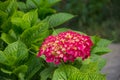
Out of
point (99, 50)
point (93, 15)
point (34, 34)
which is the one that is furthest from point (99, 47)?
point (93, 15)

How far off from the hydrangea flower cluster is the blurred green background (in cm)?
580

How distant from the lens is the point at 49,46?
96.7 inches

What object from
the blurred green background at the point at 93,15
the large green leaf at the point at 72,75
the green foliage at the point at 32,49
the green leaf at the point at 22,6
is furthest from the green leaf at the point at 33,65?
the blurred green background at the point at 93,15

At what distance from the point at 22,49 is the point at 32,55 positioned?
172mm

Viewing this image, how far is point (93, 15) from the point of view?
8883 millimetres

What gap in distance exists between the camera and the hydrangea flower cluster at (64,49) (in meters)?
2.39

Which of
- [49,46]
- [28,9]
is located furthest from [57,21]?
[49,46]

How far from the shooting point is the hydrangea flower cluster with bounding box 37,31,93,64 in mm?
2395

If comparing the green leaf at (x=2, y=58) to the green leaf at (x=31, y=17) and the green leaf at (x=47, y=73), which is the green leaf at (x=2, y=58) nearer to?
the green leaf at (x=47, y=73)

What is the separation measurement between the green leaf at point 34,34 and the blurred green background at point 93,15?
5.41 meters

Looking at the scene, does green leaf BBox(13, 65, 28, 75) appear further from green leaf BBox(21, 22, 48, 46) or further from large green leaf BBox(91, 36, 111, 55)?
large green leaf BBox(91, 36, 111, 55)

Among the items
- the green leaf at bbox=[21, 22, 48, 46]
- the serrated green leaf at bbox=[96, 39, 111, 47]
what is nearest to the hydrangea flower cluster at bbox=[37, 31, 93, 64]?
the green leaf at bbox=[21, 22, 48, 46]

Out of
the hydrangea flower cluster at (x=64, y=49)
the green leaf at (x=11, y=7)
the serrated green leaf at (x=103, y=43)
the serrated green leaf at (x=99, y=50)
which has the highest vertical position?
the hydrangea flower cluster at (x=64, y=49)

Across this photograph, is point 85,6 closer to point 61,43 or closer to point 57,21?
point 57,21
